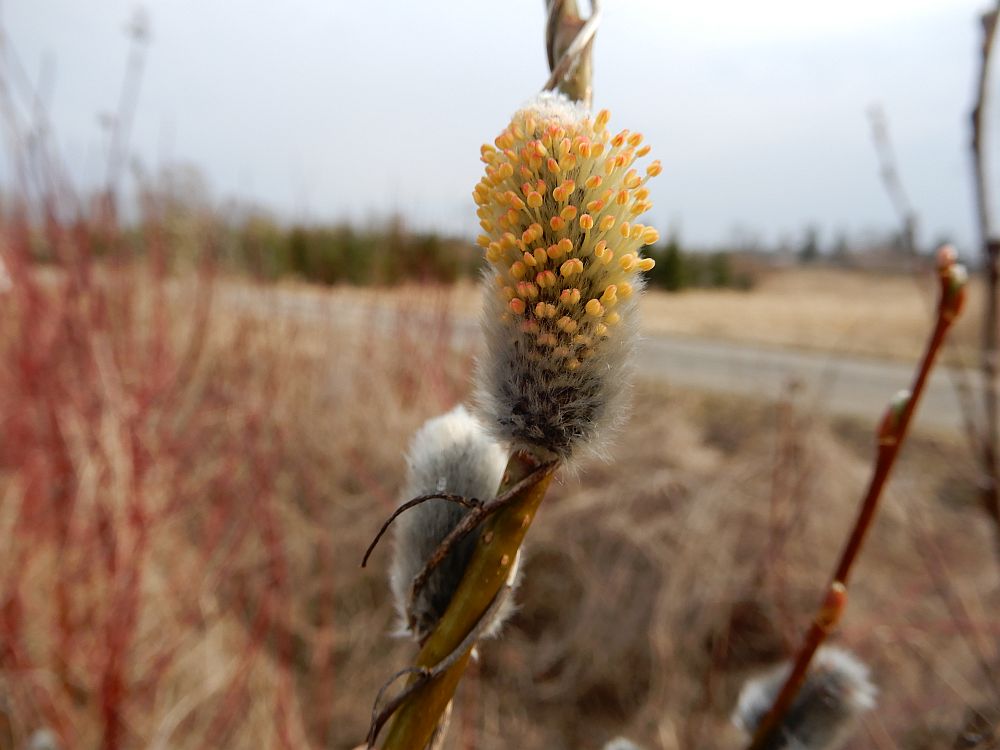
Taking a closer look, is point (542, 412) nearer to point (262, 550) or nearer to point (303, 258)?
point (262, 550)

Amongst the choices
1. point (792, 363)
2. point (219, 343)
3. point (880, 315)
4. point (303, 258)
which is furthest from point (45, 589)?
point (880, 315)

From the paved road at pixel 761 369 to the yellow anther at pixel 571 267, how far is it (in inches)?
148

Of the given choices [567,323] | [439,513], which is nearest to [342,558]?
[439,513]

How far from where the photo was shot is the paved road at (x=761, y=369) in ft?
15.9

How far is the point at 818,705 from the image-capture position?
59cm

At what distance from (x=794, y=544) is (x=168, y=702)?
2682mm

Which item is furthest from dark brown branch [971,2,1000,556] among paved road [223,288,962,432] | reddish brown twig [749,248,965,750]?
paved road [223,288,962,432]

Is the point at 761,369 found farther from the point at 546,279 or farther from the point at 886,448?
the point at 546,279

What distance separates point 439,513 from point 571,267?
191 millimetres

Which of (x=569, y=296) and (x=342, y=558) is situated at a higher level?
(x=569, y=296)

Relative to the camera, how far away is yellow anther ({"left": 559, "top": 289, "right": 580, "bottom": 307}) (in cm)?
33

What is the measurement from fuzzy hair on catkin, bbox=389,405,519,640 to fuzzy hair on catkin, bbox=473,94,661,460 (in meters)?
0.05

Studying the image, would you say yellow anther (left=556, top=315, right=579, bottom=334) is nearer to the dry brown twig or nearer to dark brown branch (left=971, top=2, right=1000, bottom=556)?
the dry brown twig

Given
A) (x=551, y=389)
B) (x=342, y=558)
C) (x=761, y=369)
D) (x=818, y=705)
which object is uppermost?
(x=551, y=389)
